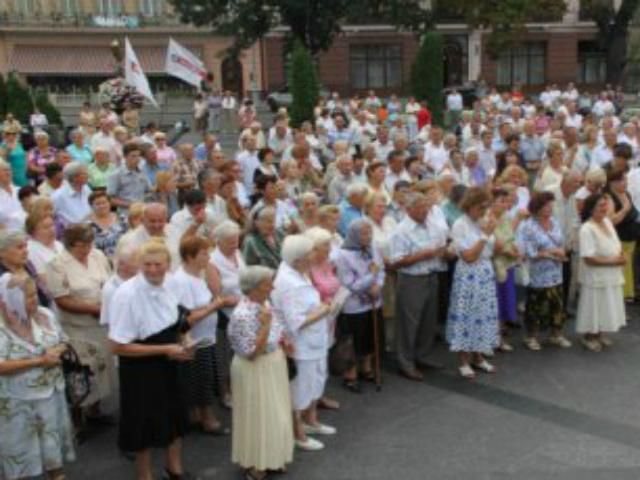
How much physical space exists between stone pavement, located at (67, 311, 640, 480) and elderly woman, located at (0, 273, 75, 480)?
2.24 ft

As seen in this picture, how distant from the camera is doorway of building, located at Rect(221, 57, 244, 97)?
144 ft

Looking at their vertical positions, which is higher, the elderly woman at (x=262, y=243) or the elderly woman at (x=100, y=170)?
the elderly woman at (x=100, y=170)

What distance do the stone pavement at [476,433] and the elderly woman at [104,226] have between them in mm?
1630

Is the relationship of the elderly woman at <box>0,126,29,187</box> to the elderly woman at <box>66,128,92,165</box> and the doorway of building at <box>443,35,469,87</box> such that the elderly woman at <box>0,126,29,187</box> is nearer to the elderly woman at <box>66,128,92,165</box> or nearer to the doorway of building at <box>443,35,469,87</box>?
the elderly woman at <box>66,128,92,165</box>

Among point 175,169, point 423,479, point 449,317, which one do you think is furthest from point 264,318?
point 175,169

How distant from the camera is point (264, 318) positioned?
15.4 feet

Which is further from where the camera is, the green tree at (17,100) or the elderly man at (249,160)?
the green tree at (17,100)

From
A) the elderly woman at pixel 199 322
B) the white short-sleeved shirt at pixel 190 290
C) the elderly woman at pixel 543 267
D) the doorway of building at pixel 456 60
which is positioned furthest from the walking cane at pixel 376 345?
the doorway of building at pixel 456 60

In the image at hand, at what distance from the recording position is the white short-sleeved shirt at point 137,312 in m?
4.41

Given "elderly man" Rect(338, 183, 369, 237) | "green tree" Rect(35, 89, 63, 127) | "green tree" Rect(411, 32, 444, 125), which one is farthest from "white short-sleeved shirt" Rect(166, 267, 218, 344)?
"green tree" Rect(35, 89, 63, 127)

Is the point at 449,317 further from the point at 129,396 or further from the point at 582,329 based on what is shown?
the point at 129,396

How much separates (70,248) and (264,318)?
5.47ft

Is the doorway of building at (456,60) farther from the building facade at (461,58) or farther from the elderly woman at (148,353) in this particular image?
the elderly woman at (148,353)

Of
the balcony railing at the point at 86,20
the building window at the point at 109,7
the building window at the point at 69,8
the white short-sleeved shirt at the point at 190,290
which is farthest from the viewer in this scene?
the building window at the point at 109,7
